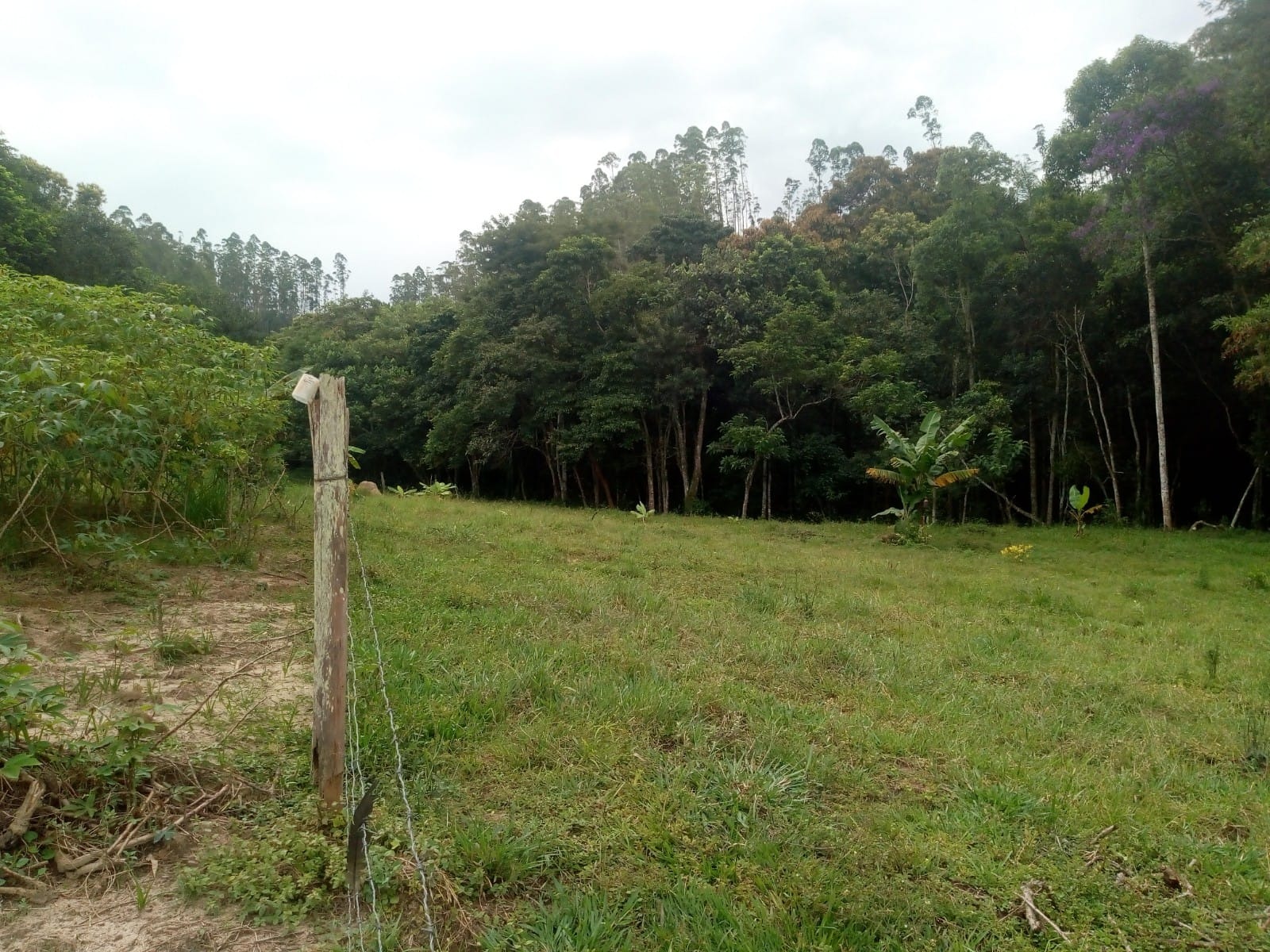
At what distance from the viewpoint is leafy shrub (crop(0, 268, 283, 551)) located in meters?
4.26

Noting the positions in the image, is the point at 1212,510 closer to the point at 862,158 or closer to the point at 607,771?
the point at 862,158

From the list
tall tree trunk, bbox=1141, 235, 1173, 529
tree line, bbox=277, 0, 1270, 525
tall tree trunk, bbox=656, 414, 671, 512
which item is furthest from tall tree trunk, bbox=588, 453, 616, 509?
tall tree trunk, bbox=1141, 235, 1173, 529

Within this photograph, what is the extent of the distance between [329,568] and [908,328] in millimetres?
19523

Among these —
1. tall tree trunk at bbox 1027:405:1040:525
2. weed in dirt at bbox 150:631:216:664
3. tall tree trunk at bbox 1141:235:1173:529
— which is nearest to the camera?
weed in dirt at bbox 150:631:216:664

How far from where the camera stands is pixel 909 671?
474 centimetres

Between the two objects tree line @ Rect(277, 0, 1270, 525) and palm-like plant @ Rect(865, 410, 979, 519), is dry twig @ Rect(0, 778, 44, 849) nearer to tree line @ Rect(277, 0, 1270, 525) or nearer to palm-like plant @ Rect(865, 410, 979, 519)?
palm-like plant @ Rect(865, 410, 979, 519)

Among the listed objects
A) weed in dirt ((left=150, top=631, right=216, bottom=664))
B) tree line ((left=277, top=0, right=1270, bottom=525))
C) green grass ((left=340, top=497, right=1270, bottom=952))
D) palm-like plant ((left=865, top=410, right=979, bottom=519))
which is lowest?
green grass ((left=340, top=497, right=1270, bottom=952))

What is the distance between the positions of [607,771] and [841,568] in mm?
6913

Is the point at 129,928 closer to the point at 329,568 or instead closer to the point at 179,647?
the point at 329,568

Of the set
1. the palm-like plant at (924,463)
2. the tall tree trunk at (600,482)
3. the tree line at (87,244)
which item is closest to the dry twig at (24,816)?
the tree line at (87,244)

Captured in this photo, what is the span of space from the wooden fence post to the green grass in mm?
416

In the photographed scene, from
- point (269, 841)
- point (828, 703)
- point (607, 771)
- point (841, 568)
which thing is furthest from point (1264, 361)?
point (269, 841)

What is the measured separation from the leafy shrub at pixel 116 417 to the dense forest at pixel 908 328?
10286 mm

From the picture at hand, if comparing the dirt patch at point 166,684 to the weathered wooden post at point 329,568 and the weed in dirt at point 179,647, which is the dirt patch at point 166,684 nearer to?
the weed in dirt at point 179,647
